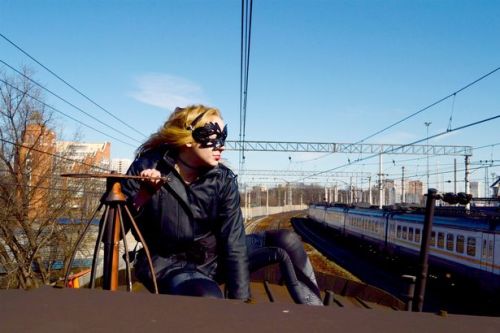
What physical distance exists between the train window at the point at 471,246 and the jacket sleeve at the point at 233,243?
584 inches

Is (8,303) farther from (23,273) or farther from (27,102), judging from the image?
(27,102)

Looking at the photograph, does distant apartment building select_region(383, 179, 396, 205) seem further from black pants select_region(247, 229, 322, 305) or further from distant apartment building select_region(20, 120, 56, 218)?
black pants select_region(247, 229, 322, 305)

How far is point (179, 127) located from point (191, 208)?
1.43ft

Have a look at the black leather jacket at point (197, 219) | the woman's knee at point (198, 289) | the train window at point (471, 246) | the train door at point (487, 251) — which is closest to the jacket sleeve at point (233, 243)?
the black leather jacket at point (197, 219)

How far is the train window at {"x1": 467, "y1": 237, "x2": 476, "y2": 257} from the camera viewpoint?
51.9ft

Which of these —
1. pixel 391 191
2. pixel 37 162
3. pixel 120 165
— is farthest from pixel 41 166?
pixel 391 191

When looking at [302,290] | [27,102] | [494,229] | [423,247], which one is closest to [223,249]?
[302,290]

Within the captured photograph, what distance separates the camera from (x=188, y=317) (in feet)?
4.65

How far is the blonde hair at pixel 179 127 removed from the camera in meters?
2.69

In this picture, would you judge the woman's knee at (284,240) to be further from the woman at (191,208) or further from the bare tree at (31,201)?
the bare tree at (31,201)

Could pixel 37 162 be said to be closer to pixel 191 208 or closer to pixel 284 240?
pixel 284 240

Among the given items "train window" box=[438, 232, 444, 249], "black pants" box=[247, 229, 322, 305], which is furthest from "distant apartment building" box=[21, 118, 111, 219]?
"black pants" box=[247, 229, 322, 305]

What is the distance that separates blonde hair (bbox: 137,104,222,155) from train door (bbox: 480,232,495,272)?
14036 millimetres

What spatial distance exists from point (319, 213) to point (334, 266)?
25.0 metres
